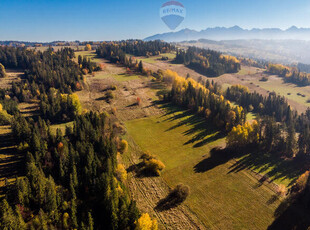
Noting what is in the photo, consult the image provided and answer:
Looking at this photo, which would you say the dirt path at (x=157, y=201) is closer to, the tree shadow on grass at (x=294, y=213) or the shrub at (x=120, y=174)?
the shrub at (x=120, y=174)

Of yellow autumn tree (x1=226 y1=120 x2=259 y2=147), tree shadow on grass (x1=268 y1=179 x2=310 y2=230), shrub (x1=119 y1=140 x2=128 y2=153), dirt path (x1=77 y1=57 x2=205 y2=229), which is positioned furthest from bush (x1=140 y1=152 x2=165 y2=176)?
yellow autumn tree (x1=226 y1=120 x2=259 y2=147)

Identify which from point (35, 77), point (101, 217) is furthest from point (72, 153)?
point (35, 77)

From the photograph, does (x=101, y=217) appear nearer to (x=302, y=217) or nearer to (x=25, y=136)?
(x=25, y=136)

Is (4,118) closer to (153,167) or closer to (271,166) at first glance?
(153,167)

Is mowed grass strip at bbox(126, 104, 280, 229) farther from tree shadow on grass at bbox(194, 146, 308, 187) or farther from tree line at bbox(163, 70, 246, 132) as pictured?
tree line at bbox(163, 70, 246, 132)

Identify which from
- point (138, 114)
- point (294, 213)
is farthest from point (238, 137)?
point (138, 114)

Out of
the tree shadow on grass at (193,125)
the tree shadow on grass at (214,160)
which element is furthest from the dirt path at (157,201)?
the tree shadow on grass at (193,125)
